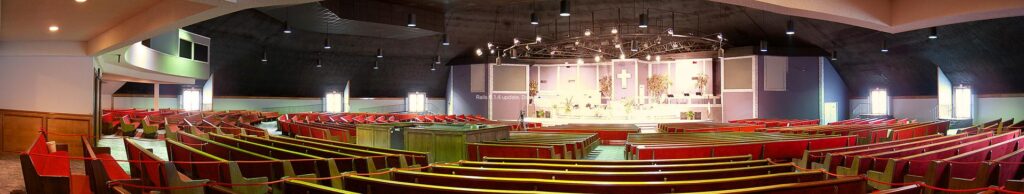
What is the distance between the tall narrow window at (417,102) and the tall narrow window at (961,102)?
25264 mm

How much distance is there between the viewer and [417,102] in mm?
33031

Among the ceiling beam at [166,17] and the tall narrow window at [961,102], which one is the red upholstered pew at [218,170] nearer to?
the ceiling beam at [166,17]

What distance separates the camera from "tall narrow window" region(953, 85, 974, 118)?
72.1 feet

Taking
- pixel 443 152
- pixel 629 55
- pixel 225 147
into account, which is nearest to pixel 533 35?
pixel 629 55

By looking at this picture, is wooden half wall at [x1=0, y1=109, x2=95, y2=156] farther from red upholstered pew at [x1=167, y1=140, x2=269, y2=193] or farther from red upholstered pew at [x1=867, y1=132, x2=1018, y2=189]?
red upholstered pew at [x1=867, y1=132, x2=1018, y2=189]

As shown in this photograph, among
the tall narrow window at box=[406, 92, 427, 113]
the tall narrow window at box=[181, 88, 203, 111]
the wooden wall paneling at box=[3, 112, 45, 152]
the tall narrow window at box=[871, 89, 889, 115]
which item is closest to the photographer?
the wooden wall paneling at box=[3, 112, 45, 152]

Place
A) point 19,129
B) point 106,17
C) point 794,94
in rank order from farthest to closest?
point 794,94, point 19,129, point 106,17

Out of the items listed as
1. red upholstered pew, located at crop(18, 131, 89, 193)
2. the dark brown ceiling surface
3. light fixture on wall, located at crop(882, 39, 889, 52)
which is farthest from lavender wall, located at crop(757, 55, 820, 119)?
red upholstered pew, located at crop(18, 131, 89, 193)

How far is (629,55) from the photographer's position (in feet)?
90.9

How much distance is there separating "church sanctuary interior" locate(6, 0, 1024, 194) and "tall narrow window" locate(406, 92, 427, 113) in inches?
5.3

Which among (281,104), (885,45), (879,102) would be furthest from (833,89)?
(281,104)

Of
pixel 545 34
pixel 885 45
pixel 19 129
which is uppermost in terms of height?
pixel 545 34

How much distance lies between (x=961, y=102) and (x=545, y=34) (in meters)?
17.5

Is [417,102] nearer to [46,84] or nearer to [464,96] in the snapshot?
[464,96]
